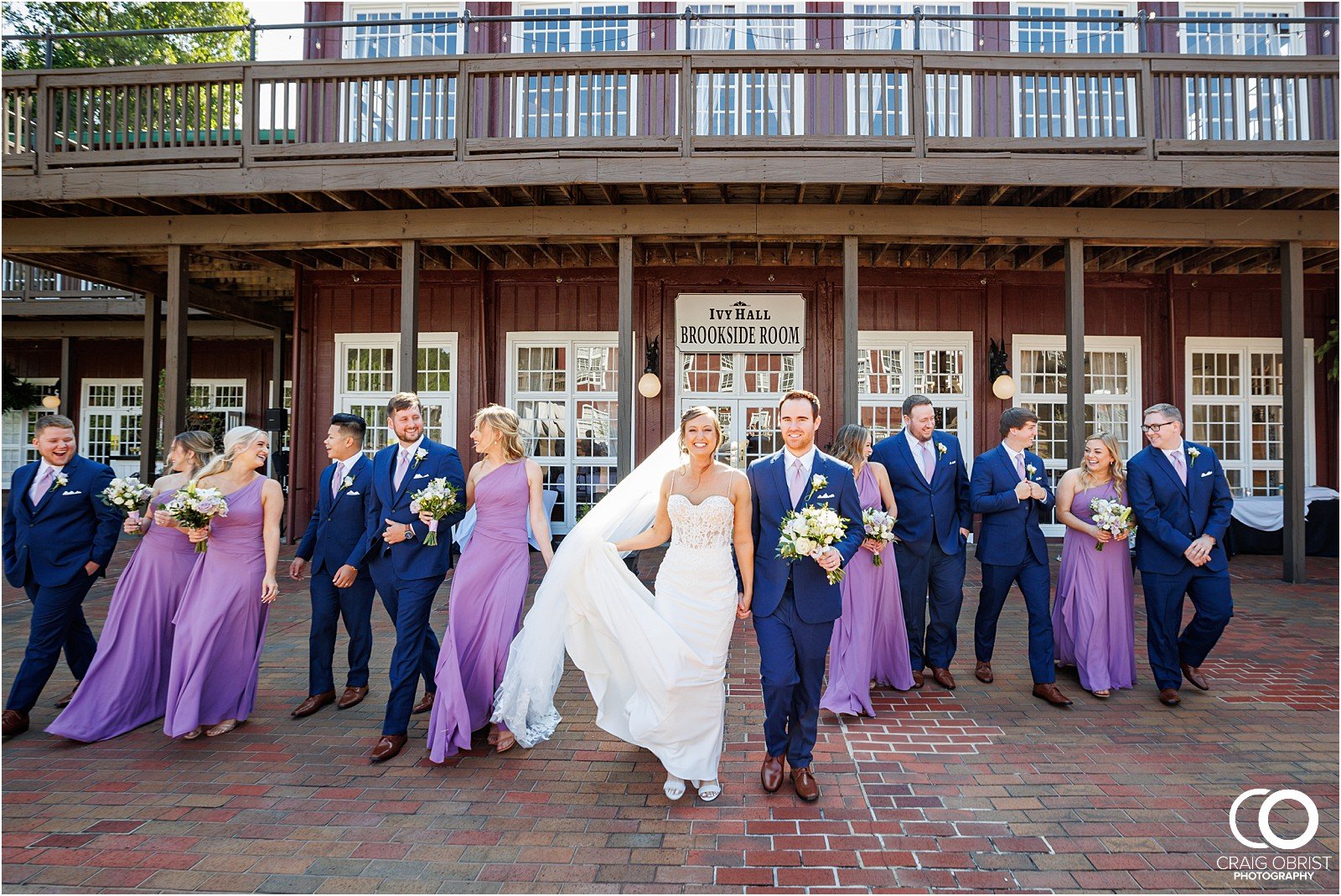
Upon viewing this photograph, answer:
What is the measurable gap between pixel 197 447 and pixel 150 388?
793 centimetres

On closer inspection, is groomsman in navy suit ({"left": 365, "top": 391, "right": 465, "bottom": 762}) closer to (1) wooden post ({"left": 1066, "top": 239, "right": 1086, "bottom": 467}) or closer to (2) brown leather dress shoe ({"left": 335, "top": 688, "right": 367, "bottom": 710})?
(2) brown leather dress shoe ({"left": 335, "top": 688, "right": 367, "bottom": 710})

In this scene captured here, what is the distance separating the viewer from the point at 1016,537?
4.73 meters

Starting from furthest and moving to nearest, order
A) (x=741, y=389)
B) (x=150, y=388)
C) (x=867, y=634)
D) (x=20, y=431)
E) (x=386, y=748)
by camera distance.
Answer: (x=20, y=431), (x=741, y=389), (x=150, y=388), (x=867, y=634), (x=386, y=748)

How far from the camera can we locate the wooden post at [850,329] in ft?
26.2

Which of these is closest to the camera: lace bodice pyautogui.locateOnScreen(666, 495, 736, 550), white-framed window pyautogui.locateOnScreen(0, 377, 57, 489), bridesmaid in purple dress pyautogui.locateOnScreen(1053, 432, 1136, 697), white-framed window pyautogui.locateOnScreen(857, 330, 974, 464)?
lace bodice pyautogui.locateOnScreen(666, 495, 736, 550)

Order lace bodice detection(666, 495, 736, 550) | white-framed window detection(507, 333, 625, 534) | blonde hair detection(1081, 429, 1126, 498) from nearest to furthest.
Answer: lace bodice detection(666, 495, 736, 550), blonde hair detection(1081, 429, 1126, 498), white-framed window detection(507, 333, 625, 534)

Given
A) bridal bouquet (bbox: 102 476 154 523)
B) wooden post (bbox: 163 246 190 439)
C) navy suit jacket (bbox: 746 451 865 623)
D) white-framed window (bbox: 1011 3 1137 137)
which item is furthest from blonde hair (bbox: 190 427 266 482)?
white-framed window (bbox: 1011 3 1137 137)

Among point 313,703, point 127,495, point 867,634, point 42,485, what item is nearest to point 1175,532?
point 867,634

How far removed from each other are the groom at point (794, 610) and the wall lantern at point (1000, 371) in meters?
8.21

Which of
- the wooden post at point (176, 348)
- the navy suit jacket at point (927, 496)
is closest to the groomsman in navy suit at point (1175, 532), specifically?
the navy suit jacket at point (927, 496)

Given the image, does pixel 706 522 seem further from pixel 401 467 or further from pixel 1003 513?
pixel 1003 513

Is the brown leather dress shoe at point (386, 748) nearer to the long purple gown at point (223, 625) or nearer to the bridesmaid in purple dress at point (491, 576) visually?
the bridesmaid in purple dress at point (491, 576)

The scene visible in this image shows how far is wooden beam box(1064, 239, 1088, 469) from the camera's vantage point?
8.01 m

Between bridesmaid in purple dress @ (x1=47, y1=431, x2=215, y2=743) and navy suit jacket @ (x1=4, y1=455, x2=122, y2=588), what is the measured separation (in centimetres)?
21
